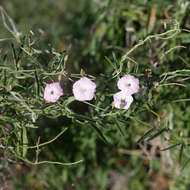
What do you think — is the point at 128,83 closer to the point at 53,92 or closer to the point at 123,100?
the point at 123,100

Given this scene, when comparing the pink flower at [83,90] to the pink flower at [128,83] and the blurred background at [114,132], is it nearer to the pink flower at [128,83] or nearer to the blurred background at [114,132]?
the pink flower at [128,83]

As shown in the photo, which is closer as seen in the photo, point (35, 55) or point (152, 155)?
point (35, 55)

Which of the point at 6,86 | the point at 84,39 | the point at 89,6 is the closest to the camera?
the point at 6,86

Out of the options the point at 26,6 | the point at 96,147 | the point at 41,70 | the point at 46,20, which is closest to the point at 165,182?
the point at 96,147

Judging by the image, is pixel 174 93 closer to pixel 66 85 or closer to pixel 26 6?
pixel 66 85

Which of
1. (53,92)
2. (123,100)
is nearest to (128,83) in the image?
(123,100)

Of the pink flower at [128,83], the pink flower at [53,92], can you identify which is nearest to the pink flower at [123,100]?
the pink flower at [128,83]
